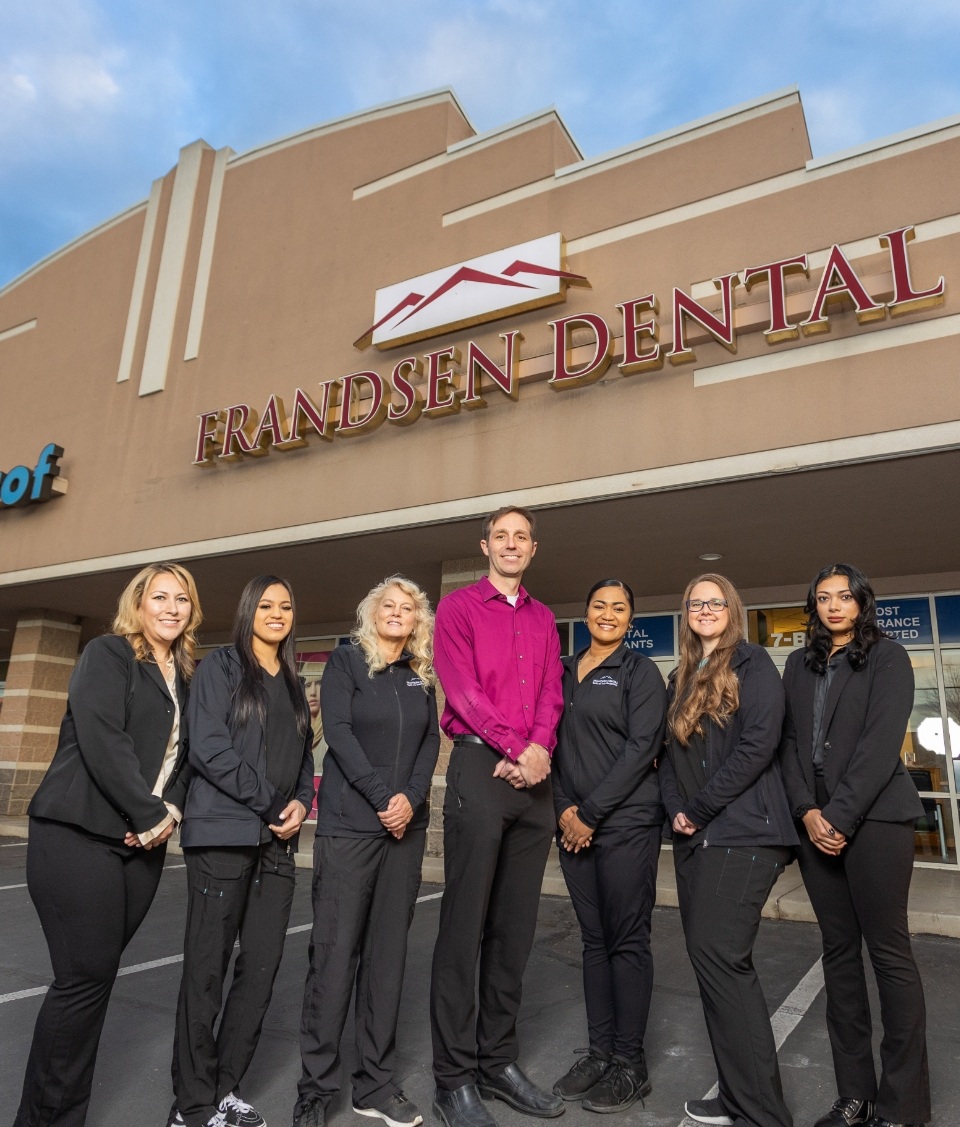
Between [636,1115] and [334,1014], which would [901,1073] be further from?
[334,1014]

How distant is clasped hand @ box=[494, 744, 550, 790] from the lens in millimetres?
3090

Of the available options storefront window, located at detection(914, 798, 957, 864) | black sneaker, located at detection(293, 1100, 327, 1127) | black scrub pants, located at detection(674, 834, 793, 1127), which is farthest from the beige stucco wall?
black sneaker, located at detection(293, 1100, 327, 1127)

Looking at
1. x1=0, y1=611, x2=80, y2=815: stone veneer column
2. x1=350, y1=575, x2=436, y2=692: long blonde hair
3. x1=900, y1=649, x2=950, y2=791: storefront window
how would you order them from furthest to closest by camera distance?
x1=0, y1=611, x2=80, y2=815: stone veneer column < x1=900, y1=649, x2=950, y2=791: storefront window < x1=350, y1=575, x2=436, y2=692: long blonde hair

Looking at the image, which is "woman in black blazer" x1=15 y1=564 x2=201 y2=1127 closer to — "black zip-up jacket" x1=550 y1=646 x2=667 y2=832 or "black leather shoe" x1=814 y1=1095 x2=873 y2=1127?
"black zip-up jacket" x1=550 y1=646 x2=667 y2=832

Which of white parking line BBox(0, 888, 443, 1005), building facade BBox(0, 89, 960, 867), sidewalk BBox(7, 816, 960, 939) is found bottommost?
white parking line BBox(0, 888, 443, 1005)

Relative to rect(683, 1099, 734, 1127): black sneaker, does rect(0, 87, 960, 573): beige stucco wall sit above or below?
above

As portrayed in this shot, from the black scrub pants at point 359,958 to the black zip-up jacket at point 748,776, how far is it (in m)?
1.13

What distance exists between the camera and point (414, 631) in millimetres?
3496

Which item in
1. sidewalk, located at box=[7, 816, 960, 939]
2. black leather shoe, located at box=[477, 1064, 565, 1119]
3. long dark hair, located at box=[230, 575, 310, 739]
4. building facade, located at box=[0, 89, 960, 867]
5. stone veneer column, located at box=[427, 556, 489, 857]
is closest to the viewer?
black leather shoe, located at box=[477, 1064, 565, 1119]

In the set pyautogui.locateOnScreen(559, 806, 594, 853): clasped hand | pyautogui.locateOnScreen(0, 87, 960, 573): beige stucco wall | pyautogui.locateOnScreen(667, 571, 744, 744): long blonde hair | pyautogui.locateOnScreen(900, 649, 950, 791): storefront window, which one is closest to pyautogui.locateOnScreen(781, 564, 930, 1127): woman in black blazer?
pyautogui.locateOnScreen(667, 571, 744, 744): long blonde hair

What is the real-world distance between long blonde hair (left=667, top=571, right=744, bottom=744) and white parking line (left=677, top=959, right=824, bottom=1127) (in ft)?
4.94

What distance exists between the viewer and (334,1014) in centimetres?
295

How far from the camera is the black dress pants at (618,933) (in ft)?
10.5

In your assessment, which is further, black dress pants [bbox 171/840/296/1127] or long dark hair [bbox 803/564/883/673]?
long dark hair [bbox 803/564/883/673]
